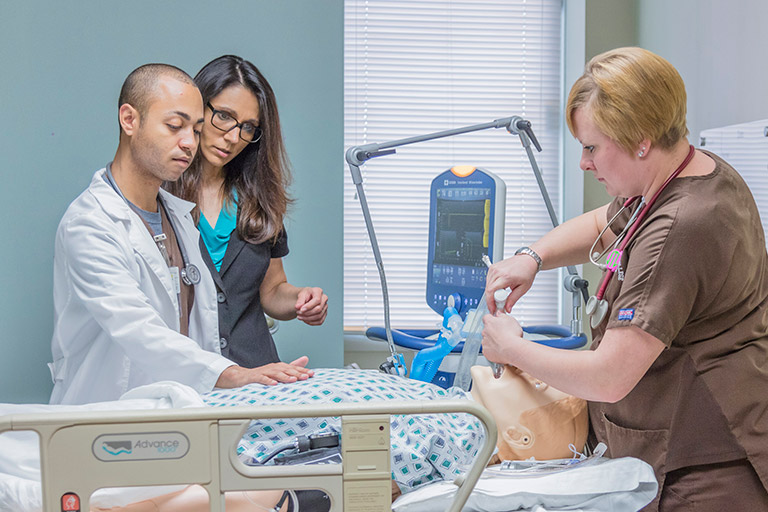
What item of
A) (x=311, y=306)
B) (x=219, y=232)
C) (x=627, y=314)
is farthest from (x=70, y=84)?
(x=627, y=314)

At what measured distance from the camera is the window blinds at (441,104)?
272 cm

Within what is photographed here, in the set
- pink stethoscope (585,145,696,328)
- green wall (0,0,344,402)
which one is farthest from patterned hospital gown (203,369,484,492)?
green wall (0,0,344,402)

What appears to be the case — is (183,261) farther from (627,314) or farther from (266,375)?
(627,314)

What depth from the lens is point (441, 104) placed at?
277cm

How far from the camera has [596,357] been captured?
112 centimetres

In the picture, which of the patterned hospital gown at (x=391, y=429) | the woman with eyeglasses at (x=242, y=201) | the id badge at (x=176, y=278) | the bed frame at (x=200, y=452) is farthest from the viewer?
the woman with eyeglasses at (x=242, y=201)

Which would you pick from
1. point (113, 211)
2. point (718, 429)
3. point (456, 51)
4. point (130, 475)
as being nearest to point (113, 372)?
point (113, 211)

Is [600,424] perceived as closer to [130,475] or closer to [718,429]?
[718,429]

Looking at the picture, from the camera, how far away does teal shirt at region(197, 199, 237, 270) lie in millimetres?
1867

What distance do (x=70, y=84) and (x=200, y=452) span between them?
1.37 m

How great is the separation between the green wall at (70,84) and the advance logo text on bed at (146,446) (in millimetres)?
1176

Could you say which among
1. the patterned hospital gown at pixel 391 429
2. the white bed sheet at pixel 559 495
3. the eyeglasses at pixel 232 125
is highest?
the eyeglasses at pixel 232 125

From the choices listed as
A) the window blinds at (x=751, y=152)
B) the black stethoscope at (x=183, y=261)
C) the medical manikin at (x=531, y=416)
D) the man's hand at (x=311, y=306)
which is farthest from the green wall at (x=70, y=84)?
the window blinds at (x=751, y=152)

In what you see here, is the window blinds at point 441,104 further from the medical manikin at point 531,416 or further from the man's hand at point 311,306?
the medical manikin at point 531,416
